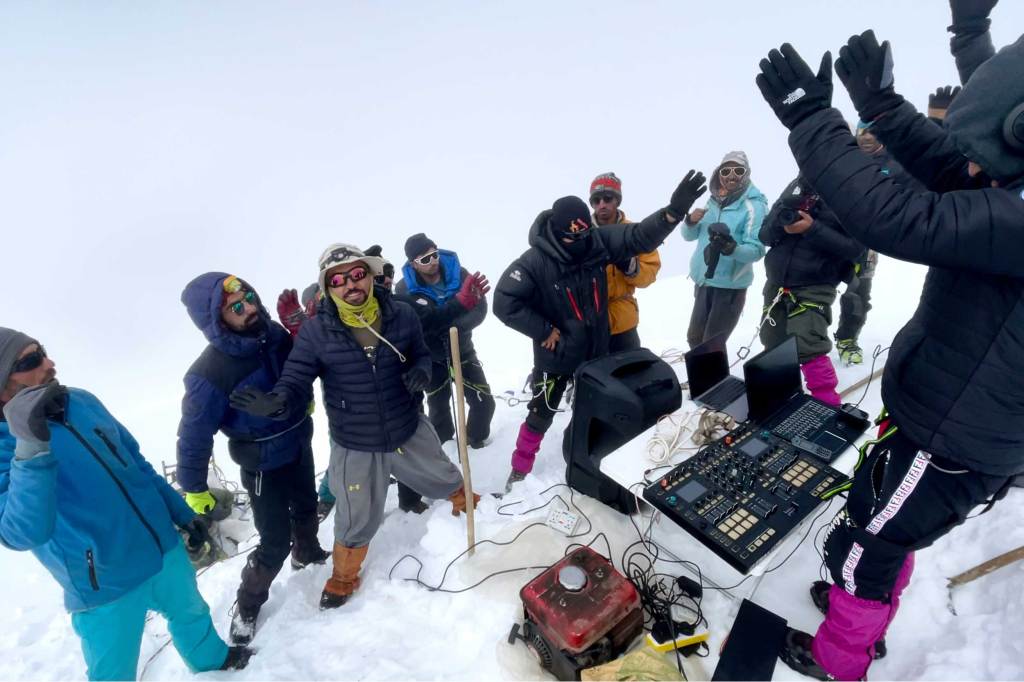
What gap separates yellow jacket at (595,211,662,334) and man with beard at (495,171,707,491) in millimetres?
274

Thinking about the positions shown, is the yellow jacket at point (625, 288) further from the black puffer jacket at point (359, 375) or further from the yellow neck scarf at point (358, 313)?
the yellow neck scarf at point (358, 313)

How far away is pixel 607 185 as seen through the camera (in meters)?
4.30

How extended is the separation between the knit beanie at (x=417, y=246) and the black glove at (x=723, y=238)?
7.86ft

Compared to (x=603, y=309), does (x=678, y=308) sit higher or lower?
lower

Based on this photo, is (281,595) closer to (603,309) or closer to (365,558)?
(365,558)

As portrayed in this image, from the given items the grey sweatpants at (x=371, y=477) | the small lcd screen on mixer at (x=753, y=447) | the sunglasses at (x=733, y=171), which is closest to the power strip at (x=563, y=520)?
the grey sweatpants at (x=371, y=477)

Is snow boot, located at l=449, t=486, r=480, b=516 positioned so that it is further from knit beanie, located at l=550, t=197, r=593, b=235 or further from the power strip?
knit beanie, located at l=550, t=197, r=593, b=235

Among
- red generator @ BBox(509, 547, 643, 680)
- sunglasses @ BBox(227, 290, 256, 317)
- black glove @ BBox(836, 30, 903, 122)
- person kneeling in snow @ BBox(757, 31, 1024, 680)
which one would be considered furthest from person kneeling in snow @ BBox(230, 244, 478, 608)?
black glove @ BBox(836, 30, 903, 122)

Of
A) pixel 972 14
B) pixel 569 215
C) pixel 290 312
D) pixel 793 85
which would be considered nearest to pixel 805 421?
pixel 793 85

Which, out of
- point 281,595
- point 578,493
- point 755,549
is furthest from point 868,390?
point 281,595

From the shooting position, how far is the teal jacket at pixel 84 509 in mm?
1614

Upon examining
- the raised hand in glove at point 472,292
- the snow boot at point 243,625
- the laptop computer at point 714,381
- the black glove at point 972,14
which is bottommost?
the snow boot at point 243,625

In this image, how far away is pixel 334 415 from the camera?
9.12 feet

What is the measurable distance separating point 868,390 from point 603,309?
2800 millimetres
